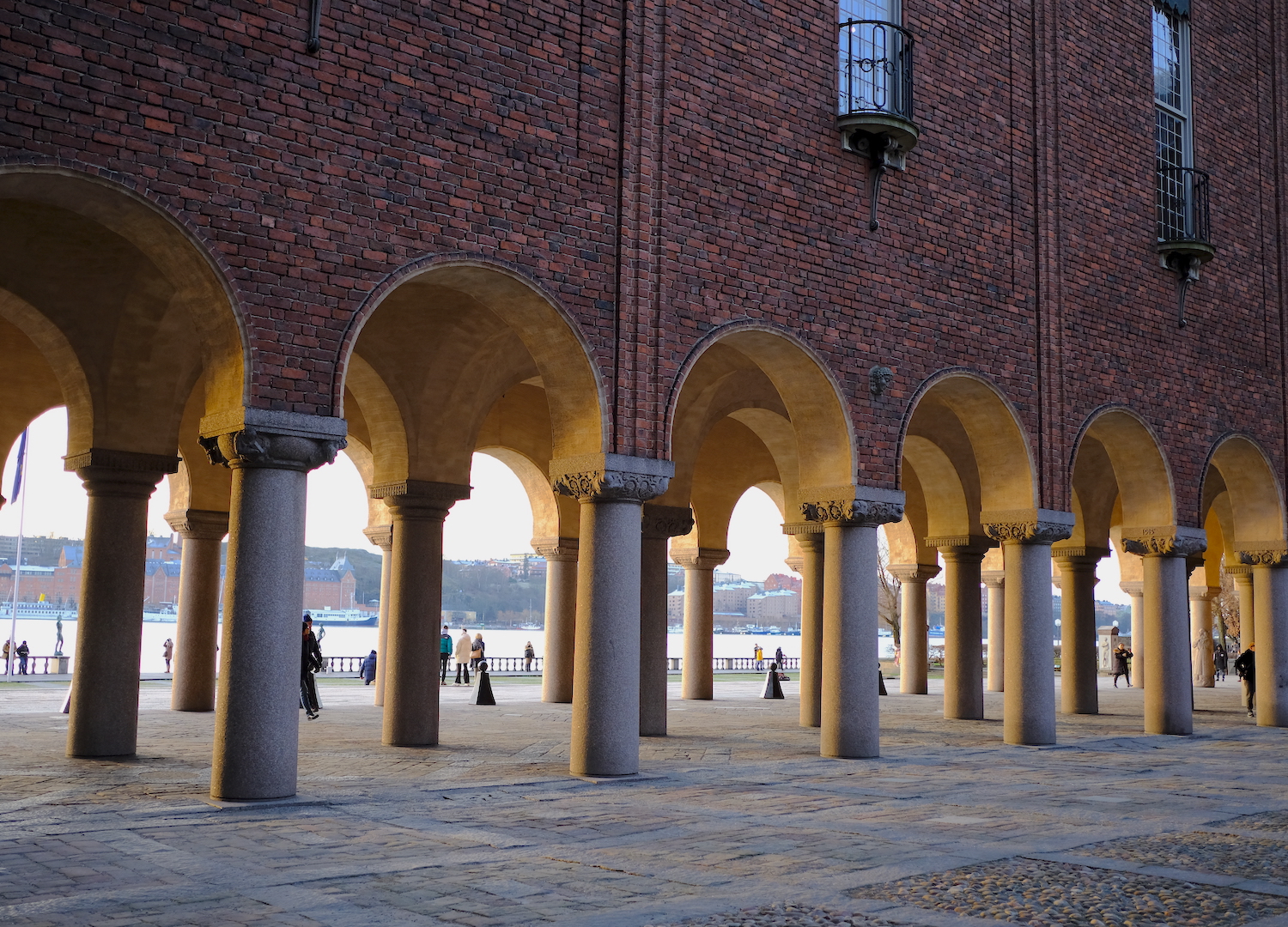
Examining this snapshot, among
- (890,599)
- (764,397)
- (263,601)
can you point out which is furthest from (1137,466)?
(890,599)

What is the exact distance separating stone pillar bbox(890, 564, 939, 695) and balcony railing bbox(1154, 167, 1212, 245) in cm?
1073

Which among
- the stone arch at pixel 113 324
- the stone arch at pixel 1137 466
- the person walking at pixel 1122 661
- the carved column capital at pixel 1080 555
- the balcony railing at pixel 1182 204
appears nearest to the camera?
the stone arch at pixel 113 324

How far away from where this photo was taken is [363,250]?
1141 centimetres

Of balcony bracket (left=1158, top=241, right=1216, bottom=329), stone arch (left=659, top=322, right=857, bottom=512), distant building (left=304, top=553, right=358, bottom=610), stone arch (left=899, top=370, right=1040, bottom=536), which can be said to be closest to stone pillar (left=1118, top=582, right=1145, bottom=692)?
balcony bracket (left=1158, top=241, right=1216, bottom=329)

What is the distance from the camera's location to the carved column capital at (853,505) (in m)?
15.1

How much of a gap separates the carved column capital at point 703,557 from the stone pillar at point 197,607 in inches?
407

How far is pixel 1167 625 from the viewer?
19.7 metres

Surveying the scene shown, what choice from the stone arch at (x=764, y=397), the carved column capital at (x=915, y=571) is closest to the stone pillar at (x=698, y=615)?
the carved column capital at (x=915, y=571)

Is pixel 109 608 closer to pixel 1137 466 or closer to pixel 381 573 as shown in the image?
pixel 381 573

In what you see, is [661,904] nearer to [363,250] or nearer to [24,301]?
[363,250]

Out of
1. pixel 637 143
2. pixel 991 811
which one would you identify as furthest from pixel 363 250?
pixel 991 811

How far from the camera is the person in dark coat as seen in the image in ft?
60.4

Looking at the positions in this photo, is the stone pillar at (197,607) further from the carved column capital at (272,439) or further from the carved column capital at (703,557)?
the carved column capital at (703,557)

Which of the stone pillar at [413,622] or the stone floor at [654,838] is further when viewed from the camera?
the stone pillar at [413,622]
